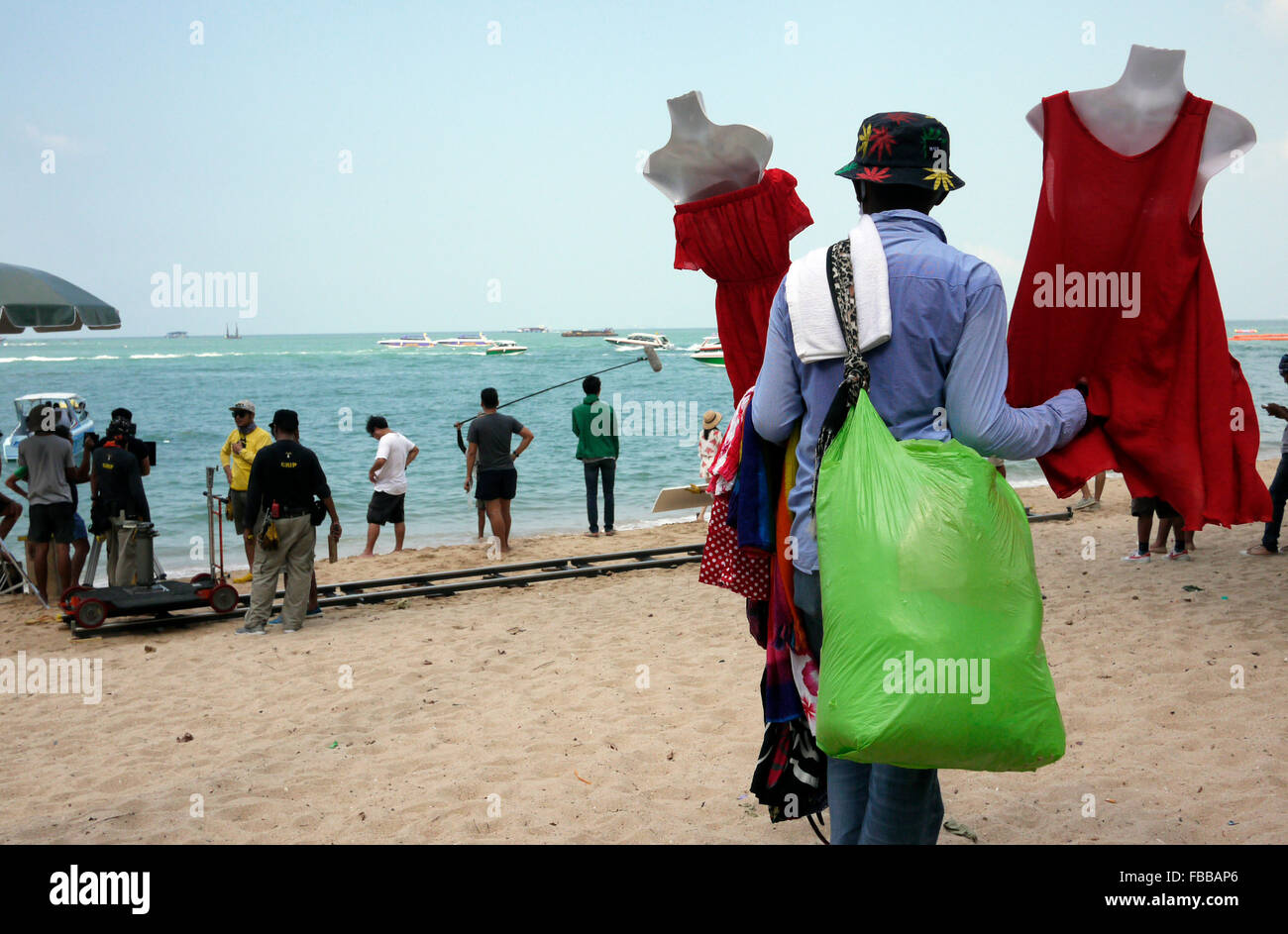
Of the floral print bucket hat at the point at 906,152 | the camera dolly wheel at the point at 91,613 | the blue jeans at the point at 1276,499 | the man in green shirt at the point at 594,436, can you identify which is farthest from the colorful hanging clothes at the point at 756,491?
the man in green shirt at the point at 594,436

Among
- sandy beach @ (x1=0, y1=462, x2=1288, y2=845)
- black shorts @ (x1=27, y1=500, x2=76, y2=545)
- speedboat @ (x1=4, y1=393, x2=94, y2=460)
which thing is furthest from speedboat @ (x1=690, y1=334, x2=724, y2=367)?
sandy beach @ (x1=0, y1=462, x2=1288, y2=845)

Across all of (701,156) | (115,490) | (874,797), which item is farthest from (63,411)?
(874,797)

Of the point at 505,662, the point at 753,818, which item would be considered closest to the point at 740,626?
the point at 505,662

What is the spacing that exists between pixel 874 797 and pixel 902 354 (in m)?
1.00

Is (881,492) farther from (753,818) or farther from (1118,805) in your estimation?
(1118,805)

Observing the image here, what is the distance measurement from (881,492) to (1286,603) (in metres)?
6.18

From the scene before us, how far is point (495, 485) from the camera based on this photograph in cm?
1138

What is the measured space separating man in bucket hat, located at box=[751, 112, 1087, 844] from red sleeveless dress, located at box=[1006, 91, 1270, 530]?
265 mm

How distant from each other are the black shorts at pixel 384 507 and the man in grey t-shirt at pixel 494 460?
106cm

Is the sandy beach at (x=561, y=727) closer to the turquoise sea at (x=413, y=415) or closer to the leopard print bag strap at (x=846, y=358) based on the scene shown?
the leopard print bag strap at (x=846, y=358)

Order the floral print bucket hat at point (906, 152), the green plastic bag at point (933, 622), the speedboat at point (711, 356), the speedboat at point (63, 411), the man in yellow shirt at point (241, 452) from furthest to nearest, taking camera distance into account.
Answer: the speedboat at point (711, 356), the speedboat at point (63, 411), the man in yellow shirt at point (241, 452), the floral print bucket hat at point (906, 152), the green plastic bag at point (933, 622)

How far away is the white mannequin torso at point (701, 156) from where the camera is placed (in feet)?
8.95

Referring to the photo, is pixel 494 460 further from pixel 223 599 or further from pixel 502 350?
pixel 502 350

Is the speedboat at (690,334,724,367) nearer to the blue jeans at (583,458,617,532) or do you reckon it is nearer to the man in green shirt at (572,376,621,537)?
the blue jeans at (583,458,617,532)
